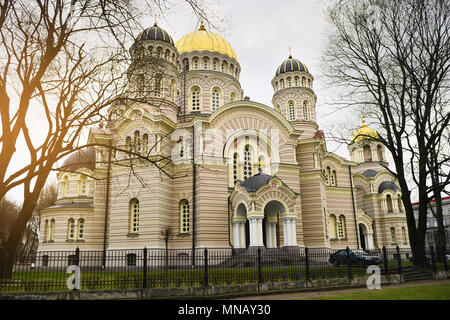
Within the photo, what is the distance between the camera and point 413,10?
52.5 ft

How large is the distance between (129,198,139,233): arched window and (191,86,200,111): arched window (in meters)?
9.38

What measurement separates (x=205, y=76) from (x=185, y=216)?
1175 centimetres

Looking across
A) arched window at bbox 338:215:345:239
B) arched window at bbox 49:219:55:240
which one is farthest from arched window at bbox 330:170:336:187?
arched window at bbox 49:219:55:240

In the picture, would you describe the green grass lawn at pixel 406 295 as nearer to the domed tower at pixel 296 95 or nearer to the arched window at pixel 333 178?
the arched window at pixel 333 178

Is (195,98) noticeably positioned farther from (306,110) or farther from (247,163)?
(306,110)

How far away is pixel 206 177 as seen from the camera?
2142 cm

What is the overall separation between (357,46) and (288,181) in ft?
30.8

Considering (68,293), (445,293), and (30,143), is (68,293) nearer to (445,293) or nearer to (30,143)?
(30,143)

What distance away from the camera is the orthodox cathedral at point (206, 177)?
20578 mm

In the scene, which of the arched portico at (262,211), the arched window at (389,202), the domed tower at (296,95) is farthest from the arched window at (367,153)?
the arched portico at (262,211)

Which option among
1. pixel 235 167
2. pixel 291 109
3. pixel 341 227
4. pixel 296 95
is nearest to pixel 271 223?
pixel 235 167

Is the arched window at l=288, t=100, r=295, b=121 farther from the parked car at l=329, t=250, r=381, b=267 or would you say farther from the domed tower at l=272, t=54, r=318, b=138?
the parked car at l=329, t=250, r=381, b=267

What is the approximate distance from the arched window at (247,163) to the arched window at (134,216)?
705 cm
